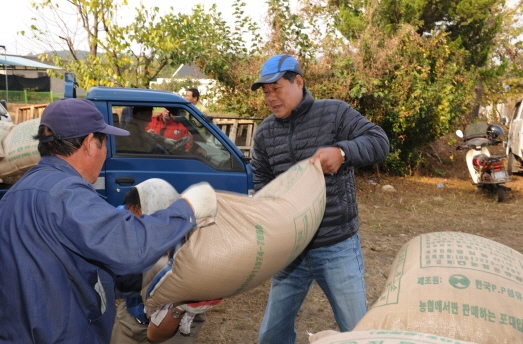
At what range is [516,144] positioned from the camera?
1114cm

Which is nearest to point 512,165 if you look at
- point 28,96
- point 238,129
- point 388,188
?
point 388,188

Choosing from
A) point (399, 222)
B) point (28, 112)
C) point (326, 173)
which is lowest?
point (399, 222)

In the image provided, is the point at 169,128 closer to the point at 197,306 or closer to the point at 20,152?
the point at 20,152

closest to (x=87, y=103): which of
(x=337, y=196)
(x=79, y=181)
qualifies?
(x=79, y=181)

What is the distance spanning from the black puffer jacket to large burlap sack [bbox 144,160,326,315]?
0.47m

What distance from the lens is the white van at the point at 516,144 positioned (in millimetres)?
11008

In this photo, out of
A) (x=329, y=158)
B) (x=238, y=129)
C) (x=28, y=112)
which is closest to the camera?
(x=329, y=158)

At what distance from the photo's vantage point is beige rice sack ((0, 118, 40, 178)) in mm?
4594

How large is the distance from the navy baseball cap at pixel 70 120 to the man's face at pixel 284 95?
1.07 m

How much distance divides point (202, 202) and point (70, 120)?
0.50 m

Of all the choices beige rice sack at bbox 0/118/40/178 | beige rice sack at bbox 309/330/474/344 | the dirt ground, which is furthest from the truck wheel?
beige rice sack at bbox 309/330/474/344

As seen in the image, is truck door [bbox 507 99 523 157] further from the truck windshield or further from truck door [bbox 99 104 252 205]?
A: the truck windshield

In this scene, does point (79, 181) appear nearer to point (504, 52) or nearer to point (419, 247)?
point (419, 247)

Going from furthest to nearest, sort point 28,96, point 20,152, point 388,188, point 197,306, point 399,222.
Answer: point 28,96
point 388,188
point 399,222
point 20,152
point 197,306
